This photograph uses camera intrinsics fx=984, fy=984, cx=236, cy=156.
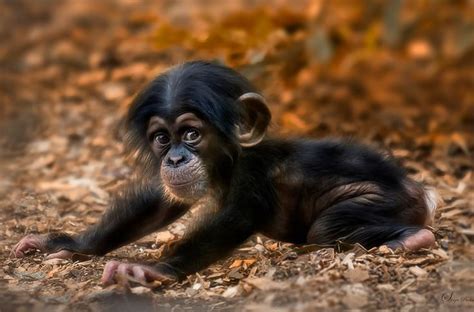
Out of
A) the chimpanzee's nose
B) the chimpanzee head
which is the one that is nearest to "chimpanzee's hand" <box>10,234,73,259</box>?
the chimpanzee head

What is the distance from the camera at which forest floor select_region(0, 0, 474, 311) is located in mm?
5402

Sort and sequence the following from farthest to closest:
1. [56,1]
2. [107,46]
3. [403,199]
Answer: [56,1], [107,46], [403,199]

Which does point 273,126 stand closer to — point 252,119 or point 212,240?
point 252,119

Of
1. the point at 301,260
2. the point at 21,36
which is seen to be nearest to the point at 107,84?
the point at 21,36

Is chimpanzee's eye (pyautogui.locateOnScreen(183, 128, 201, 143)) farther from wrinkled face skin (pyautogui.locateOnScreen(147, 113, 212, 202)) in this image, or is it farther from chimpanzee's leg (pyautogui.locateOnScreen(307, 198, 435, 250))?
chimpanzee's leg (pyautogui.locateOnScreen(307, 198, 435, 250))

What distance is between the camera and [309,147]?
6.49 metres

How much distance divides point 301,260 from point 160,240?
1.47m

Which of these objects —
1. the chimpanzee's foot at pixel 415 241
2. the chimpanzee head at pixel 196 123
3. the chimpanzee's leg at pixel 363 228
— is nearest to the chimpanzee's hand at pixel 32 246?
the chimpanzee head at pixel 196 123

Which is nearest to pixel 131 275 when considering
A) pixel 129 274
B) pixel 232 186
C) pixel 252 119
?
pixel 129 274

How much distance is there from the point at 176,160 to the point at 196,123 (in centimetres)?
26

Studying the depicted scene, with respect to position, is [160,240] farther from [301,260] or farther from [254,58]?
[254,58]

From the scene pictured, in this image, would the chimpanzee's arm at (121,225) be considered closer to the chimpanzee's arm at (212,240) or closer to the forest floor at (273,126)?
the forest floor at (273,126)

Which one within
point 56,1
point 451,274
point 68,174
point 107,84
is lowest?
point 451,274

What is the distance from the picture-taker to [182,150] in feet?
19.7
